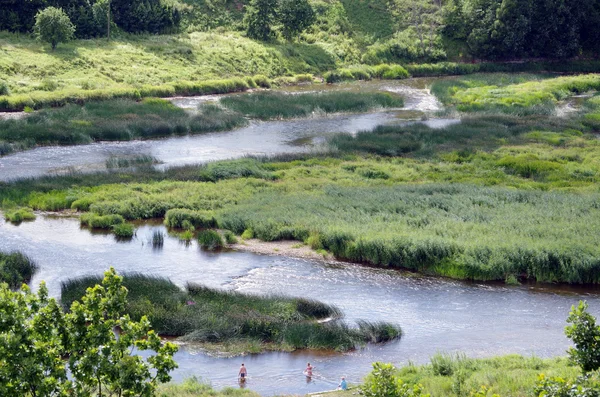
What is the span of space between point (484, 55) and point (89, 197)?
74.1m

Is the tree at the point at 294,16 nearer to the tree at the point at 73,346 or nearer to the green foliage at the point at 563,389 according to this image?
the tree at the point at 73,346

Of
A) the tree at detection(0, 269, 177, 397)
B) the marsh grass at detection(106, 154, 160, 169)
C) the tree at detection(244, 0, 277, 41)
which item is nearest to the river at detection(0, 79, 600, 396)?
the marsh grass at detection(106, 154, 160, 169)

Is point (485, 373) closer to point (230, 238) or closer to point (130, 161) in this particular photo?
point (230, 238)

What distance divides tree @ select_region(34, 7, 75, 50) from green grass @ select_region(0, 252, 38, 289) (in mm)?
51005

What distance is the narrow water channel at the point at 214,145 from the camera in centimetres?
5319

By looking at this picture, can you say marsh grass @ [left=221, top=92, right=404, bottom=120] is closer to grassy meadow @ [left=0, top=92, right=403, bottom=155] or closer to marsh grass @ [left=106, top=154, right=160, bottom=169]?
grassy meadow @ [left=0, top=92, right=403, bottom=155]

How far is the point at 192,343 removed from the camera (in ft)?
93.2

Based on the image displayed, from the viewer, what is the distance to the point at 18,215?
42156mm

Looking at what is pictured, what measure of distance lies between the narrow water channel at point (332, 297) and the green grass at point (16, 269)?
0.49 metres

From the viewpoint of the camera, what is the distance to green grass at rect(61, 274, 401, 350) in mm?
28609

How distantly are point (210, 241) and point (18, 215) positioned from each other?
1002cm

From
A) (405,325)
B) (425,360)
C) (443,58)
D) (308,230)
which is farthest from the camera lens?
(443,58)

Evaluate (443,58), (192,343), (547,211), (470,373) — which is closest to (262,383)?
(192,343)

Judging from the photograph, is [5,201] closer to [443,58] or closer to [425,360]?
[425,360]
